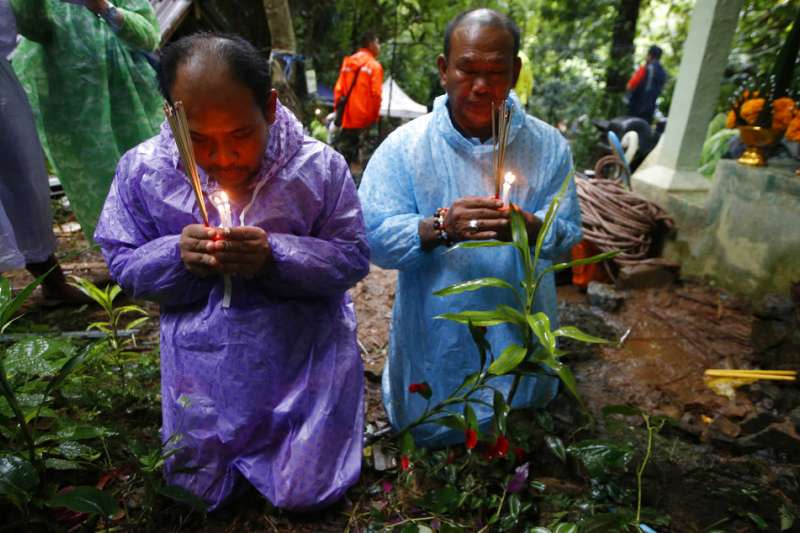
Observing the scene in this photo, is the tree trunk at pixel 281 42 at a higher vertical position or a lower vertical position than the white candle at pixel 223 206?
higher

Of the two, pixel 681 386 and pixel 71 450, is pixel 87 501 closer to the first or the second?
pixel 71 450

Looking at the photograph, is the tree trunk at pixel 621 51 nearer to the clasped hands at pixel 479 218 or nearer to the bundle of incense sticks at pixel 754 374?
the bundle of incense sticks at pixel 754 374

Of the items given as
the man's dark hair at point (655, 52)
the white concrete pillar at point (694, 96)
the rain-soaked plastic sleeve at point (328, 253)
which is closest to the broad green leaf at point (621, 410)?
the rain-soaked plastic sleeve at point (328, 253)

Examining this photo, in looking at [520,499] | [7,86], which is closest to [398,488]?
[520,499]

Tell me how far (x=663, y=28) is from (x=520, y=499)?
37.3 feet

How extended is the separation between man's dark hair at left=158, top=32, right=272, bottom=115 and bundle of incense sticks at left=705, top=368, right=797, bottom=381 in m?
2.71

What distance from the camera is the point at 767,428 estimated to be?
1932mm

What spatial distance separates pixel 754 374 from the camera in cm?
256

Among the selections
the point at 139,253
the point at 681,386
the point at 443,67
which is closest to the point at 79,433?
the point at 139,253

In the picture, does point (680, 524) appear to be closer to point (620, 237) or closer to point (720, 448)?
point (720, 448)

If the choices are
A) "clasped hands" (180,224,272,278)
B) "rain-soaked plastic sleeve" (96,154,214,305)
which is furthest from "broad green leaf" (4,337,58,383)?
"clasped hands" (180,224,272,278)

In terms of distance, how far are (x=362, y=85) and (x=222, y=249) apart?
5.23 metres

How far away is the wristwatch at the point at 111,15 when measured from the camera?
2.38m

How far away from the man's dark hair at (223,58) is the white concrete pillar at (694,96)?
3539 mm
